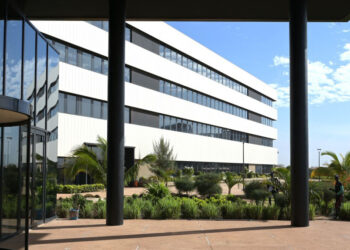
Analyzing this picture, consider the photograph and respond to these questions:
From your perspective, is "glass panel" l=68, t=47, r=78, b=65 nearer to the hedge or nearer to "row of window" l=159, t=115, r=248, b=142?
the hedge

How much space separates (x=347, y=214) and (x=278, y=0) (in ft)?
24.7

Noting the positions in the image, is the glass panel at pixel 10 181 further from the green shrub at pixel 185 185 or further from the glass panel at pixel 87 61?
the glass panel at pixel 87 61

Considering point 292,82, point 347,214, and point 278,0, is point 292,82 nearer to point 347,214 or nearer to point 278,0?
point 278,0

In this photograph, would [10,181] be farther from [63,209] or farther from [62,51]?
[62,51]

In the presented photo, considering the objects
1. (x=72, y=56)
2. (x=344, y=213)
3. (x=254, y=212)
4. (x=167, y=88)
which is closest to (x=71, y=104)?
(x=72, y=56)

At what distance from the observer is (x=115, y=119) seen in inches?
468

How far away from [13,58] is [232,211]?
8.35m

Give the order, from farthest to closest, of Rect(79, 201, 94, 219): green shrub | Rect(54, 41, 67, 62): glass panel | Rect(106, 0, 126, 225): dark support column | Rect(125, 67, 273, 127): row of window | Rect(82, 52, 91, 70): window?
Rect(125, 67, 273, 127): row of window, Rect(82, 52, 91, 70): window, Rect(54, 41, 67, 62): glass panel, Rect(79, 201, 94, 219): green shrub, Rect(106, 0, 126, 225): dark support column

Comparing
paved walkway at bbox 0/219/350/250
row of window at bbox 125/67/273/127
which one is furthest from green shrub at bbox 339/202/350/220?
row of window at bbox 125/67/273/127

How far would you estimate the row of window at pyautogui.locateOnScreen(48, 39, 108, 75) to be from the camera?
3028 centimetres

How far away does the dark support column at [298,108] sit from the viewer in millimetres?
11930

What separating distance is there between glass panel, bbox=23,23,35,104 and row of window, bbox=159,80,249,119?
31270 mm

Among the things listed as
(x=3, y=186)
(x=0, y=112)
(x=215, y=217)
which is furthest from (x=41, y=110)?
(x=215, y=217)

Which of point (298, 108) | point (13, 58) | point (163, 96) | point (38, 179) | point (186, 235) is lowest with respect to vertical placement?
point (186, 235)
